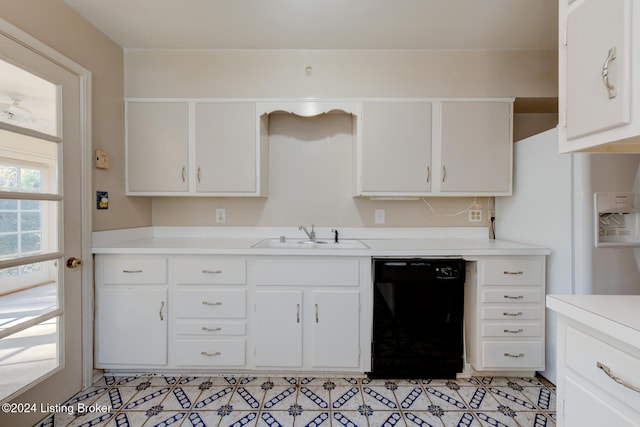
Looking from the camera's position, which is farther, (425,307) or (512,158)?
(512,158)

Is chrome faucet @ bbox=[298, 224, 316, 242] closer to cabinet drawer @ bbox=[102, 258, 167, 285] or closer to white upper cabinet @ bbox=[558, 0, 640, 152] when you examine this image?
cabinet drawer @ bbox=[102, 258, 167, 285]

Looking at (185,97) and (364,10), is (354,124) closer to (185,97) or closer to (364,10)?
(364,10)

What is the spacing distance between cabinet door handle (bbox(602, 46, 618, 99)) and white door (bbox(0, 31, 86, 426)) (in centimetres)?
242

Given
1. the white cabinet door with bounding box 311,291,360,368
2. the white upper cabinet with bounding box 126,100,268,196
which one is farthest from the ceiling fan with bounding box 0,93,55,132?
the white cabinet door with bounding box 311,291,360,368

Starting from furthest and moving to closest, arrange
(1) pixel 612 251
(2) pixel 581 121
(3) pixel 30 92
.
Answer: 1. (1) pixel 612 251
2. (3) pixel 30 92
3. (2) pixel 581 121

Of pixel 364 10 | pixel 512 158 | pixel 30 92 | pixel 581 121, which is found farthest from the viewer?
pixel 512 158

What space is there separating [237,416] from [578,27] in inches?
90.4

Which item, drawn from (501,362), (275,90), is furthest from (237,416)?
(275,90)

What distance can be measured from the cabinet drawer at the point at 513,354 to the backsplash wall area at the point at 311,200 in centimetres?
100

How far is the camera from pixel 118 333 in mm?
1933

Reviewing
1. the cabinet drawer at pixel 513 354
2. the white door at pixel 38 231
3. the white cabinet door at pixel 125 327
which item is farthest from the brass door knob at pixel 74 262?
the cabinet drawer at pixel 513 354

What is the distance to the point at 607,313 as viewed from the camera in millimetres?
815

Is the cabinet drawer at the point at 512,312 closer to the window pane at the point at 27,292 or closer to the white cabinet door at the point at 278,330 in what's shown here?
the white cabinet door at the point at 278,330

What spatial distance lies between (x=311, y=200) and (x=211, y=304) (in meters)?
1.15
